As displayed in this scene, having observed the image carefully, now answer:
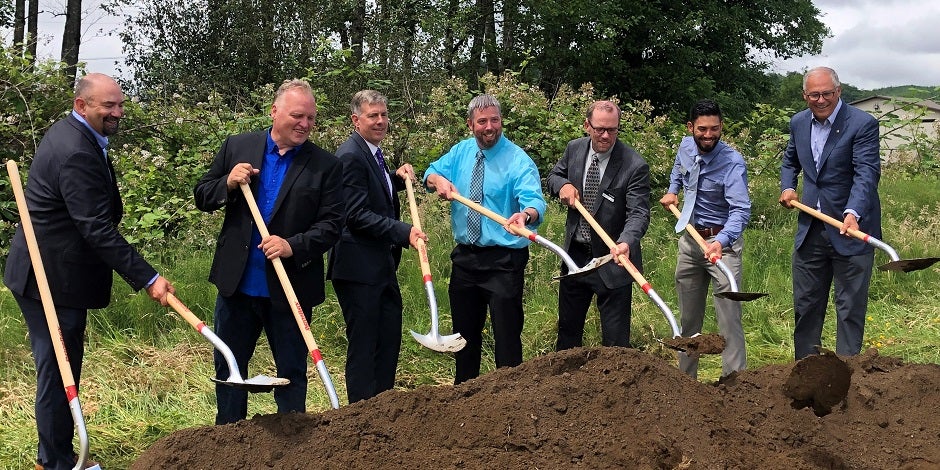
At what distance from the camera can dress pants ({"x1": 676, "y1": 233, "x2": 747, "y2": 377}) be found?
5227 millimetres

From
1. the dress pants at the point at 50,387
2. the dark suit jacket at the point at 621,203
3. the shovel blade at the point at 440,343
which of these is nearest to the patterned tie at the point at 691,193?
the dark suit jacket at the point at 621,203

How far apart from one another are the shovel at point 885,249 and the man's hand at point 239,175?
3.37 meters

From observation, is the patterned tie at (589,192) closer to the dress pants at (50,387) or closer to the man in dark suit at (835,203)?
the man in dark suit at (835,203)

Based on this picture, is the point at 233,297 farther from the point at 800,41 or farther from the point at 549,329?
the point at 800,41

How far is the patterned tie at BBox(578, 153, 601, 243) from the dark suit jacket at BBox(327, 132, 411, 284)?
128 cm

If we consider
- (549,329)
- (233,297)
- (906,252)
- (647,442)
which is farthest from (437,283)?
(906,252)

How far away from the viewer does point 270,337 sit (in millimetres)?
4160

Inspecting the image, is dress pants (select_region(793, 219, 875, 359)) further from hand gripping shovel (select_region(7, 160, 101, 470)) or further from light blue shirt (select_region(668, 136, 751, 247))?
hand gripping shovel (select_region(7, 160, 101, 470))

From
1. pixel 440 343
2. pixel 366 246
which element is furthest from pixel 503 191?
pixel 440 343

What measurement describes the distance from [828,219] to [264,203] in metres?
3.35

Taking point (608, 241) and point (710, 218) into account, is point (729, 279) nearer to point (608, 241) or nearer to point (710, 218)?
point (710, 218)

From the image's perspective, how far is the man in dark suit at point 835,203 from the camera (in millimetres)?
4996

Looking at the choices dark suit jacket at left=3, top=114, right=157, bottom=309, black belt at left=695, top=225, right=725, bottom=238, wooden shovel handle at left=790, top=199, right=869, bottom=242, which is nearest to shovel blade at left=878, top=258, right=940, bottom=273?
wooden shovel handle at left=790, top=199, right=869, bottom=242

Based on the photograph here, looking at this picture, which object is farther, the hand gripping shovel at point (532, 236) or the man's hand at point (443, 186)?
the man's hand at point (443, 186)
